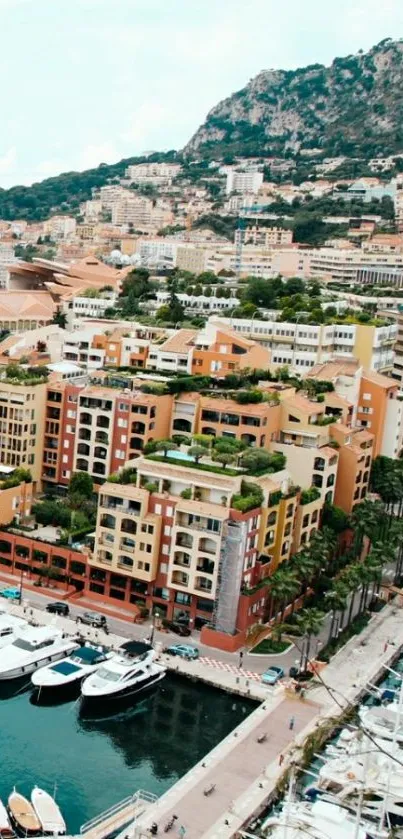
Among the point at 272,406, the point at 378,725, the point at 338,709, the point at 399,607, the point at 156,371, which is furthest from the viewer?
the point at 156,371

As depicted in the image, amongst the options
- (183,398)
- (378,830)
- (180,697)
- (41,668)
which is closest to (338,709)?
(180,697)

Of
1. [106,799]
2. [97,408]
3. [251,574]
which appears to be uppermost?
[97,408]

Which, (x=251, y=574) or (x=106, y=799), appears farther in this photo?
(x=251, y=574)

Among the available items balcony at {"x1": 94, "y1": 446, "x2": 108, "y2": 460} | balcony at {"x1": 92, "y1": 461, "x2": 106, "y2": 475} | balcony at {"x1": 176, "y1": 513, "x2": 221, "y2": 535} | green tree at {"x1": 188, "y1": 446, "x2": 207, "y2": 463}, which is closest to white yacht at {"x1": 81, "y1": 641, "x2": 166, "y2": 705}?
balcony at {"x1": 176, "y1": 513, "x2": 221, "y2": 535}

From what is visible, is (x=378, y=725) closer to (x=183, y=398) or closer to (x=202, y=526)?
(x=202, y=526)

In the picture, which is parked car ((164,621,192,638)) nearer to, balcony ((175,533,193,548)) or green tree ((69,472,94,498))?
balcony ((175,533,193,548))

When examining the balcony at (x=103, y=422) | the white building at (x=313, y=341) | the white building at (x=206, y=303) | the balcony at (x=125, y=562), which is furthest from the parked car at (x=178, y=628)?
the white building at (x=206, y=303)

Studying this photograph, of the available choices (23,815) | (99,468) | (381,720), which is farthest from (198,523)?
(23,815)
